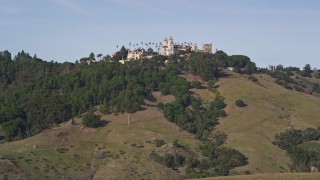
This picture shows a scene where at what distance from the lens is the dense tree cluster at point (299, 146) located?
112125 mm

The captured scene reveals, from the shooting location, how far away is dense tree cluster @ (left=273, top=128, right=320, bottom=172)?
368ft

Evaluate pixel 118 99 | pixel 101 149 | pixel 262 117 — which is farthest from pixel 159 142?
pixel 262 117

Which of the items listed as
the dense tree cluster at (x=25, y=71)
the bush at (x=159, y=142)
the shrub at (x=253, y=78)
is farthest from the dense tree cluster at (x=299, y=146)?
the dense tree cluster at (x=25, y=71)

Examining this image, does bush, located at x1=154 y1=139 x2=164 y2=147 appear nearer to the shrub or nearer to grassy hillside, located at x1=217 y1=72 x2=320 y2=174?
grassy hillside, located at x1=217 y1=72 x2=320 y2=174

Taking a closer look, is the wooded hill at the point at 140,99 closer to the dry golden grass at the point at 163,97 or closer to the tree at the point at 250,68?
the dry golden grass at the point at 163,97

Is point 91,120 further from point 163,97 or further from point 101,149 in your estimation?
point 163,97

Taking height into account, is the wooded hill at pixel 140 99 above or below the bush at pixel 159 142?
above

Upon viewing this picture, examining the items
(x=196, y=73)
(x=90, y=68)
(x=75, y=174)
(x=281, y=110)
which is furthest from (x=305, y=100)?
(x=75, y=174)

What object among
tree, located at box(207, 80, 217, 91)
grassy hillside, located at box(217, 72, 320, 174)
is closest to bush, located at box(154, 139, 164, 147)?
grassy hillside, located at box(217, 72, 320, 174)

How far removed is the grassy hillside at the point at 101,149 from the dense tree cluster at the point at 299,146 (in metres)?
18.2

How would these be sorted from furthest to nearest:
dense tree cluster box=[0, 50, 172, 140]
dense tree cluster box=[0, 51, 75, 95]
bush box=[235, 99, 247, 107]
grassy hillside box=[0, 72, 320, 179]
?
dense tree cluster box=[0, 51, 75, 95], bush box=[235, 99, 247, 107], dense tree cluster box=[0, 50, 172, 140], grassy hillside box=[0, 72, 320, 179]

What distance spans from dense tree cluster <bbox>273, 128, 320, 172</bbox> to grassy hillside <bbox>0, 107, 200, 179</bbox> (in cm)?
1815

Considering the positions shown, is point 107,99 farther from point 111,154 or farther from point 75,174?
point 75,174

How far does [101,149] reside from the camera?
117 metres
